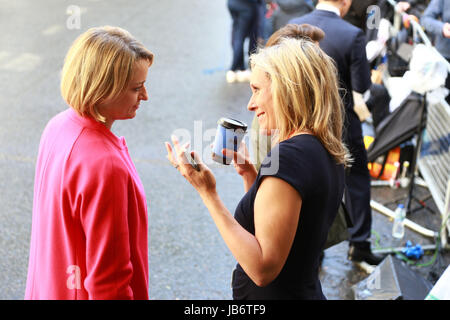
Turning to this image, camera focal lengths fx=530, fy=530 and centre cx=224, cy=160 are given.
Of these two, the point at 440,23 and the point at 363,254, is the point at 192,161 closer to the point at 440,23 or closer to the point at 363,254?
the point at 363,254

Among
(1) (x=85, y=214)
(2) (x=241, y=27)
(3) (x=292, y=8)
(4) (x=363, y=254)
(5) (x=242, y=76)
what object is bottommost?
(4) (x=363, y=254)

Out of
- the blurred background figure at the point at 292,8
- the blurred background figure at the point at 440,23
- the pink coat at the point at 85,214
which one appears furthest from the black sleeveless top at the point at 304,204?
the blurred background figure at the point at 292,8

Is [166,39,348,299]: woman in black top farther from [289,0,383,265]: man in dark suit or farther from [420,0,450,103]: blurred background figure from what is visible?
[420,0,450,103]: blurred background figure

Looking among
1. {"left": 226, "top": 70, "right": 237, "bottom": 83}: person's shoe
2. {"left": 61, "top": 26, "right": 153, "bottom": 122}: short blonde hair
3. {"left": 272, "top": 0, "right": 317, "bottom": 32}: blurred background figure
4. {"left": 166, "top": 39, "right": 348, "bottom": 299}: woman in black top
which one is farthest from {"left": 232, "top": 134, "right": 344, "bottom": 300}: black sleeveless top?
{"left": 272, "top": 0, "right": 317, "bottom": 32}: blurred background figure

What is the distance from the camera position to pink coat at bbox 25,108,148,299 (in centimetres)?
185

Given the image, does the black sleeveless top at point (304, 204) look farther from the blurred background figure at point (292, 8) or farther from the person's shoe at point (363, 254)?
the blurred background figure at point (292, 8)

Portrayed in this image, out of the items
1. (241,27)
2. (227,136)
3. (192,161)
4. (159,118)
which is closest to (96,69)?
(192,161)

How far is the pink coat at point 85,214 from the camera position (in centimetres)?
185

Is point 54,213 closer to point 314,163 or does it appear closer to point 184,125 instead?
point 314,163

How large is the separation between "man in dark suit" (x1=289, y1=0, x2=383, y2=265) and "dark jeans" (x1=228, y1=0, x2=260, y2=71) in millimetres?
3702

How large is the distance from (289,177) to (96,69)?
0.77 m

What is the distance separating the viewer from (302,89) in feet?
5.87

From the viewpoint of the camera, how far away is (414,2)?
6.57m
